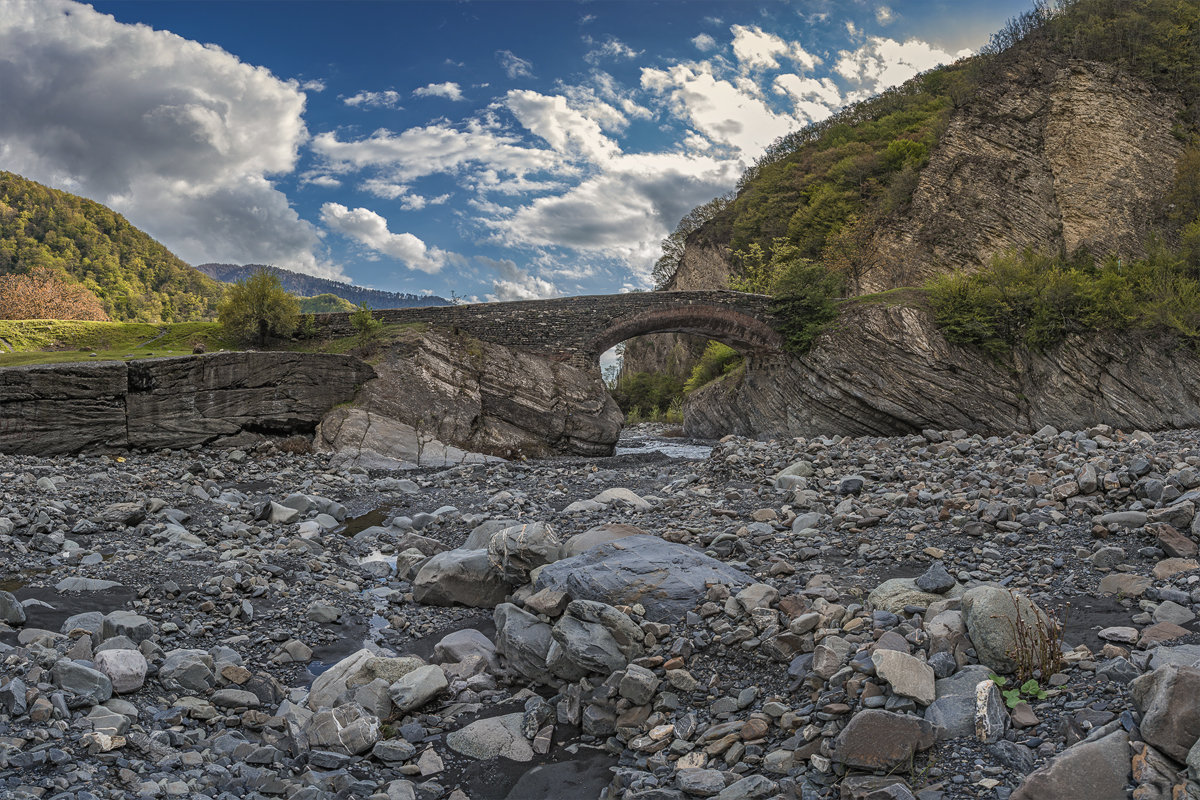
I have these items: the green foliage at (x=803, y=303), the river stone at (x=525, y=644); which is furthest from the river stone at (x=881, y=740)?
the green foliage at (x=803, y=303)

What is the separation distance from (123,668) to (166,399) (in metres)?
16.3

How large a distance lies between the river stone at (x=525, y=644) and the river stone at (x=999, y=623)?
368 cm

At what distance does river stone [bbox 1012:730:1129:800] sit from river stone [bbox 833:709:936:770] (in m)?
0.63

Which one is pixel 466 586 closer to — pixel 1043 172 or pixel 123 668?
pixel 123 668

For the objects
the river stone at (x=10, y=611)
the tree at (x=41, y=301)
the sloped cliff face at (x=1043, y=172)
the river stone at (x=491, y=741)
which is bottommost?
the river stone at (x=491, y=741)

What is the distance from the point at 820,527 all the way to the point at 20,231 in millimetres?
91833

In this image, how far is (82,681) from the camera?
504cm

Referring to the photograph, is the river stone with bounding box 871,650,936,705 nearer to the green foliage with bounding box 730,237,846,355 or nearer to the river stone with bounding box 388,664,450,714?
the river stone with bounding box 388,664,450,714

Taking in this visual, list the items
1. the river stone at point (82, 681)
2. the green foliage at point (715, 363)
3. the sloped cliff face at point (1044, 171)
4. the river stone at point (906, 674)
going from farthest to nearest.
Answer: the green foliage at point (715, 363), the sloped cliff face at point (1044, 171), the river stone at point (82, 681), the river stone at point (906, 674)

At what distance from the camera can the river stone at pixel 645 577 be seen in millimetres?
6324

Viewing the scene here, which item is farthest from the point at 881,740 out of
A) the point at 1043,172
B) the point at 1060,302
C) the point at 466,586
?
the point at 1043,172

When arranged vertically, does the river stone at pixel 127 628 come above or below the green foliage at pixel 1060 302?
below

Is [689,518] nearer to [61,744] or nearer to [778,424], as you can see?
[61,744]

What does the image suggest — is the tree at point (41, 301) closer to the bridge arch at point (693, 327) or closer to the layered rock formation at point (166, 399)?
the layered rock formation at point (166, 399)
